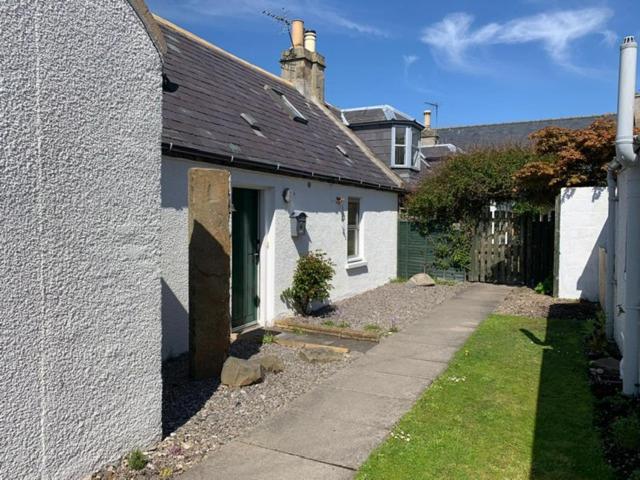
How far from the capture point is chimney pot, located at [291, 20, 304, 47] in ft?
50.9

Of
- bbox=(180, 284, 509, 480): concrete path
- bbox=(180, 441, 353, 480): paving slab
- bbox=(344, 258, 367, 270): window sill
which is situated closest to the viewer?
bbox=(180, 441, 353, 480): paving slab

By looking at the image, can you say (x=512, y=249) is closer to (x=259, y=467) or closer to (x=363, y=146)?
(x=363, y=146)

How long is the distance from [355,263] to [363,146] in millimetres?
5286

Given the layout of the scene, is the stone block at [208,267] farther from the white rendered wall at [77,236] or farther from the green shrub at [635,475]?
the green shrub at [635,475]

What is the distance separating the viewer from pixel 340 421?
478 centimetres

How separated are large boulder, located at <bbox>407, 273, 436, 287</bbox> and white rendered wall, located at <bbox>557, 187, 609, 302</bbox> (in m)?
3.58

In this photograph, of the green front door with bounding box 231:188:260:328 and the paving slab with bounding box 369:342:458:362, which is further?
the green front door with bounding box 231:188:260:328

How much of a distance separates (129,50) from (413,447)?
12.9ft

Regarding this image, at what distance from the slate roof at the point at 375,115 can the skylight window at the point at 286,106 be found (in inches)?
177

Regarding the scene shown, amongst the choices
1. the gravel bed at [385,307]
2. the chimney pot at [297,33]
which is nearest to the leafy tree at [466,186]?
→ the gravel bed at [385,307]

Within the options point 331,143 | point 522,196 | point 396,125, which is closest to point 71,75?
point 331,143

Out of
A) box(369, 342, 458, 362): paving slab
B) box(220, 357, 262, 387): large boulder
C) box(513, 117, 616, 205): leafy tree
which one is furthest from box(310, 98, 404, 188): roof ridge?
box(220, 357, 262, 387): large boulder

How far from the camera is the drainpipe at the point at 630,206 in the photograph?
5.03 m

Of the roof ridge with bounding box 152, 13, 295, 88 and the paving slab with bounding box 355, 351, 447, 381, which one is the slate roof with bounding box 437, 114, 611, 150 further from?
the paving slab with bounding box 355, 351, 447, 381
